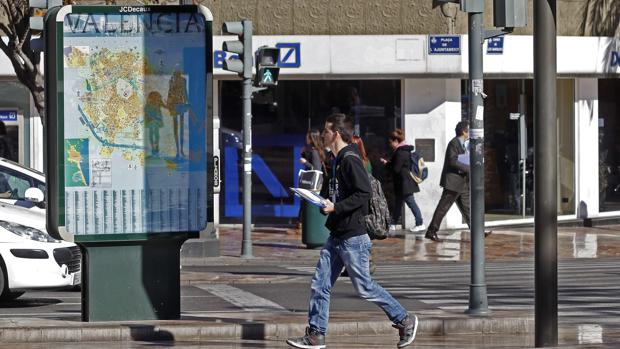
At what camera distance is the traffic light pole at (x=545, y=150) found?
392 inches

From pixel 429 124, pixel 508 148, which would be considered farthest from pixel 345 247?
pixel 508 148

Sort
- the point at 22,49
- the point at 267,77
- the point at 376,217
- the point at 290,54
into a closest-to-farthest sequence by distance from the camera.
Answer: the point at 376,217
the point at 267,77
the point at 22,49
the point at 290,54

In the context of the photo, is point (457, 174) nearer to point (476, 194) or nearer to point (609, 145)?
point (609, 145)

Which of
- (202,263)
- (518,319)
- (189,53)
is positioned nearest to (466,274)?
(202,263)

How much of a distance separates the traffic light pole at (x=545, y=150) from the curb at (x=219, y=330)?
2.22 m

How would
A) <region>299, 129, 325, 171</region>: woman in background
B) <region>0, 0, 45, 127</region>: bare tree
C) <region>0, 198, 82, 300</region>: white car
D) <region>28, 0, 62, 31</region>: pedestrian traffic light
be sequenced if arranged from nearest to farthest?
<region>0, 198, 82, 300</region>: white car < <region>28, 0, 62, 31</region>: pedestrian traffic light < <region>0, 0, 45, 127</region>: bare tree < <region>299, 129, 325, 171</region>: woman in background

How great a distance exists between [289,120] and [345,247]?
15763 mm

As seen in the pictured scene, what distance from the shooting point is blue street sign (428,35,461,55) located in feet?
83.0

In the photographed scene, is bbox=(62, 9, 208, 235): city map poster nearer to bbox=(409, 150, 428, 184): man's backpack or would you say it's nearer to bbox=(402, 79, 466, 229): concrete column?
bbox=(409, 150, 428, 184): man's backpack

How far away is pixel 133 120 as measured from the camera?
1209cm

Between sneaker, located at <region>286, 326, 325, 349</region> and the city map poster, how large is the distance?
5.94 feet

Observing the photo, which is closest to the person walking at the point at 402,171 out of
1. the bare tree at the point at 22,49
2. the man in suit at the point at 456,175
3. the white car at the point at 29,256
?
the man in suit at the point at 456,175

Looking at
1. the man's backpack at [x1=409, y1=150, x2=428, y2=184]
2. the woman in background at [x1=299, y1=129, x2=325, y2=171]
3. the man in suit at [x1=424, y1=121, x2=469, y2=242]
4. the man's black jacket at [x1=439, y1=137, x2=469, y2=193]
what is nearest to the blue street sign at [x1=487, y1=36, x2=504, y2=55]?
the man's backpack at [x1=409, y1=150, x2=428, y2=184]

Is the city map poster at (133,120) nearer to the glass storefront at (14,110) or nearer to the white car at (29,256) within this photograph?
the white car at (29,256)
